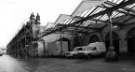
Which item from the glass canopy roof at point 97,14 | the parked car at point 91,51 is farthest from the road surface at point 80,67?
the glass canopy roof at point 97,14

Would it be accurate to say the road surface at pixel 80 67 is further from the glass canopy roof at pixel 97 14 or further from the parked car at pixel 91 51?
the glass canopy roof at pixel 97 14

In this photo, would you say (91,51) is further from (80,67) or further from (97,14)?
(80,67)

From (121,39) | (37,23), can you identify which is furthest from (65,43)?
(121,39)

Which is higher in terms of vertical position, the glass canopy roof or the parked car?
the glass canopy roof

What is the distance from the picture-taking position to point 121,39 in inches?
974

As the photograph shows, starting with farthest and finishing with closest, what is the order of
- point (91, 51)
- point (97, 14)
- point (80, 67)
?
point (91, 51)
point (97, 14)
point (80, 67)

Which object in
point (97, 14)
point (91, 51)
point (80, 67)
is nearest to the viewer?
point (80, 67)

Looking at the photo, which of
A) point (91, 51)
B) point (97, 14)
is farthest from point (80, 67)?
point (91, 51)

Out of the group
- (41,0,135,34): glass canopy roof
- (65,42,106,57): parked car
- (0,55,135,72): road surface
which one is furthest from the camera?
(65,42,106,57): parked car

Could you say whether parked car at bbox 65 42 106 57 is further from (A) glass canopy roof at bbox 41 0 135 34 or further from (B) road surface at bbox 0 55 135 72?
(B) road surface at bbox 0 55 135 72

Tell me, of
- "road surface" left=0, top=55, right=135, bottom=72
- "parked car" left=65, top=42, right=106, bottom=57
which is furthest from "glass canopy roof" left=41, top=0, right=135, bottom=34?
"road surface" left=0, top=55, right=135, bottom=72

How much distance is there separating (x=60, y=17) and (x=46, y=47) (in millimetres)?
10615

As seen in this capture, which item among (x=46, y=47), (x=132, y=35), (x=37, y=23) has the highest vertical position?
(x=37, y=23)

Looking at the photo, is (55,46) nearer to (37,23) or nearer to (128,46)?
(37,23)
